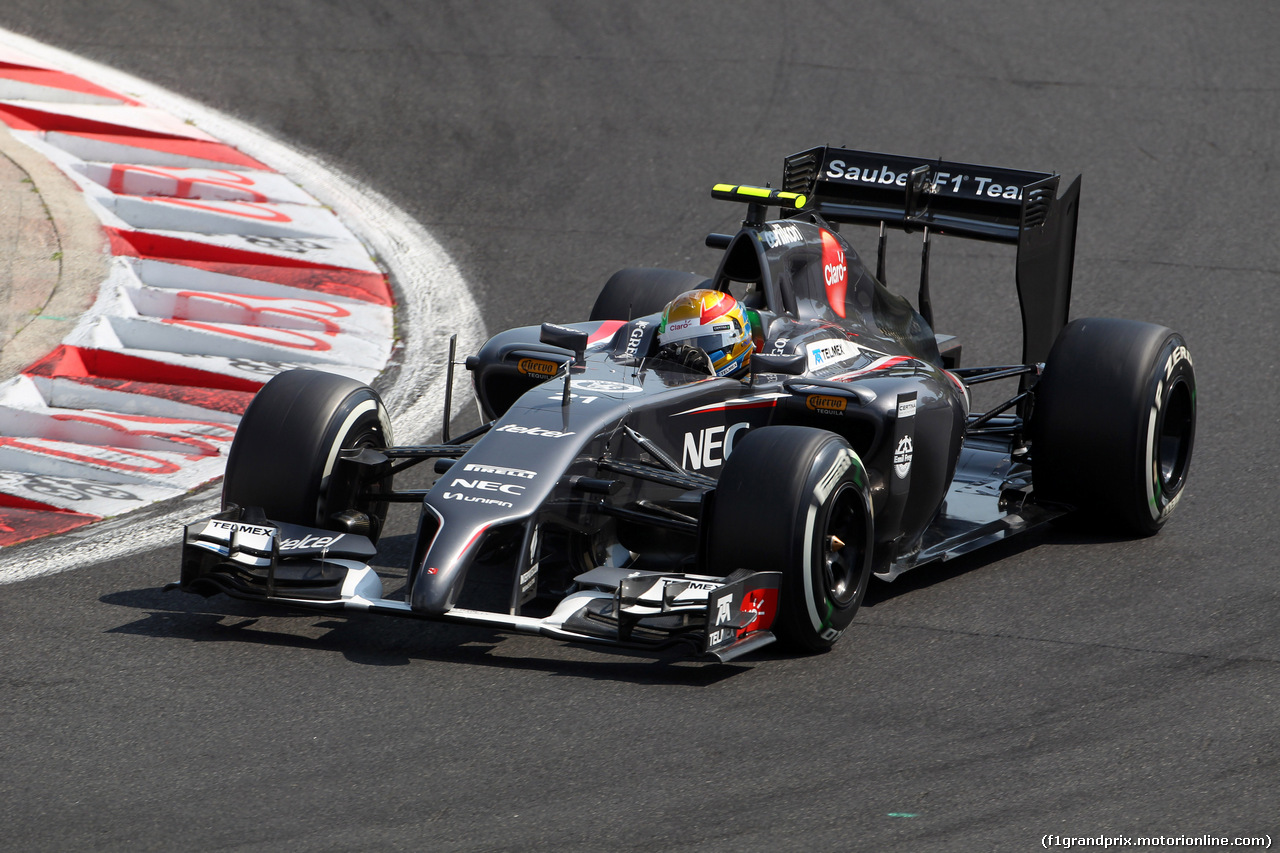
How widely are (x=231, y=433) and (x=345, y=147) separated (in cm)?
530

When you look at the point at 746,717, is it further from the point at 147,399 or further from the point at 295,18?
the point at 295,18

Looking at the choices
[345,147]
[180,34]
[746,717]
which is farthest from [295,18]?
[746,717]

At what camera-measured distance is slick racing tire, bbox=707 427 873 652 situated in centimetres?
550

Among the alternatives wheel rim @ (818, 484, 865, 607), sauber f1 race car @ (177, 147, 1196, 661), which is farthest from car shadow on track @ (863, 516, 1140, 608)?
wheel rim @ (818, 484, 865, 607)

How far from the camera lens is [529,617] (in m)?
5.57

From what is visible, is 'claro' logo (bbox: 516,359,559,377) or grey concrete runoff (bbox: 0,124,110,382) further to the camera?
grey concrete runoff (bbox: 0,124,110,382)

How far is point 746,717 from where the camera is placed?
5.07 m

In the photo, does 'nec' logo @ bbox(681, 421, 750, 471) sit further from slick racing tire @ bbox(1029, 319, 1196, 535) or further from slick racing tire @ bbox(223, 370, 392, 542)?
slick racing tire @ bbox(1029, 319, 1196, 535)

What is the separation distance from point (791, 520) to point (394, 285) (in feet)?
18.2

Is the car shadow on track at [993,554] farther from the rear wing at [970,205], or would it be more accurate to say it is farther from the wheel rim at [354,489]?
the wheel rim at [354,489]

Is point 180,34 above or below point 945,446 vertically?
above

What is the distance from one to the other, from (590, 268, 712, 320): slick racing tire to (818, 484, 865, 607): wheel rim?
93.9 inches

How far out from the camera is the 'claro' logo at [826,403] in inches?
248

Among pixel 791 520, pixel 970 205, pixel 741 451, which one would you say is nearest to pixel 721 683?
pixel 791 520
